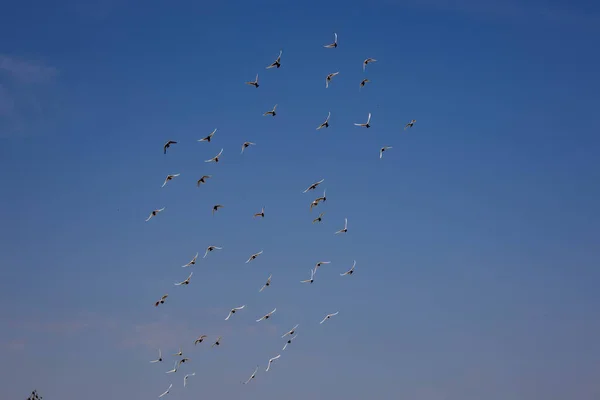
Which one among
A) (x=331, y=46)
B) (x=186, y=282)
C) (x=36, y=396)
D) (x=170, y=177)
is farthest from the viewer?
(x=36, y=396)

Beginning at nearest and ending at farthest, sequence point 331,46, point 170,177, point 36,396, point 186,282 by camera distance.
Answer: point 331,46
point 170,177
point 186,282
point 36,396

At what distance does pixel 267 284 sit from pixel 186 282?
10.5m

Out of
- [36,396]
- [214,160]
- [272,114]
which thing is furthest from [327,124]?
[36,396]

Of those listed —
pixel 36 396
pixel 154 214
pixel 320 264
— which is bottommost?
pixel 320 264

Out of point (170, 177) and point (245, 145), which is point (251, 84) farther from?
point (170, 177)

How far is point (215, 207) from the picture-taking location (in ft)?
393

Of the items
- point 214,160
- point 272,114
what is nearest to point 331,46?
point 272,114

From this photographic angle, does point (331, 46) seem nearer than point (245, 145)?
Yes

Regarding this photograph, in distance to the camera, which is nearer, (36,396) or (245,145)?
(245,145)

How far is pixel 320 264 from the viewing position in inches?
4530

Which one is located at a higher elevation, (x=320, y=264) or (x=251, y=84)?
(x=251, y=84)

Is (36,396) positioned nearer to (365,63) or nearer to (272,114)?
(272,114)

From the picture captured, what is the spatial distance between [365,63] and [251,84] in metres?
13.8

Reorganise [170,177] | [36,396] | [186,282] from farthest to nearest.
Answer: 1. [36,396]
2. [186,282]
3. [170,177]
